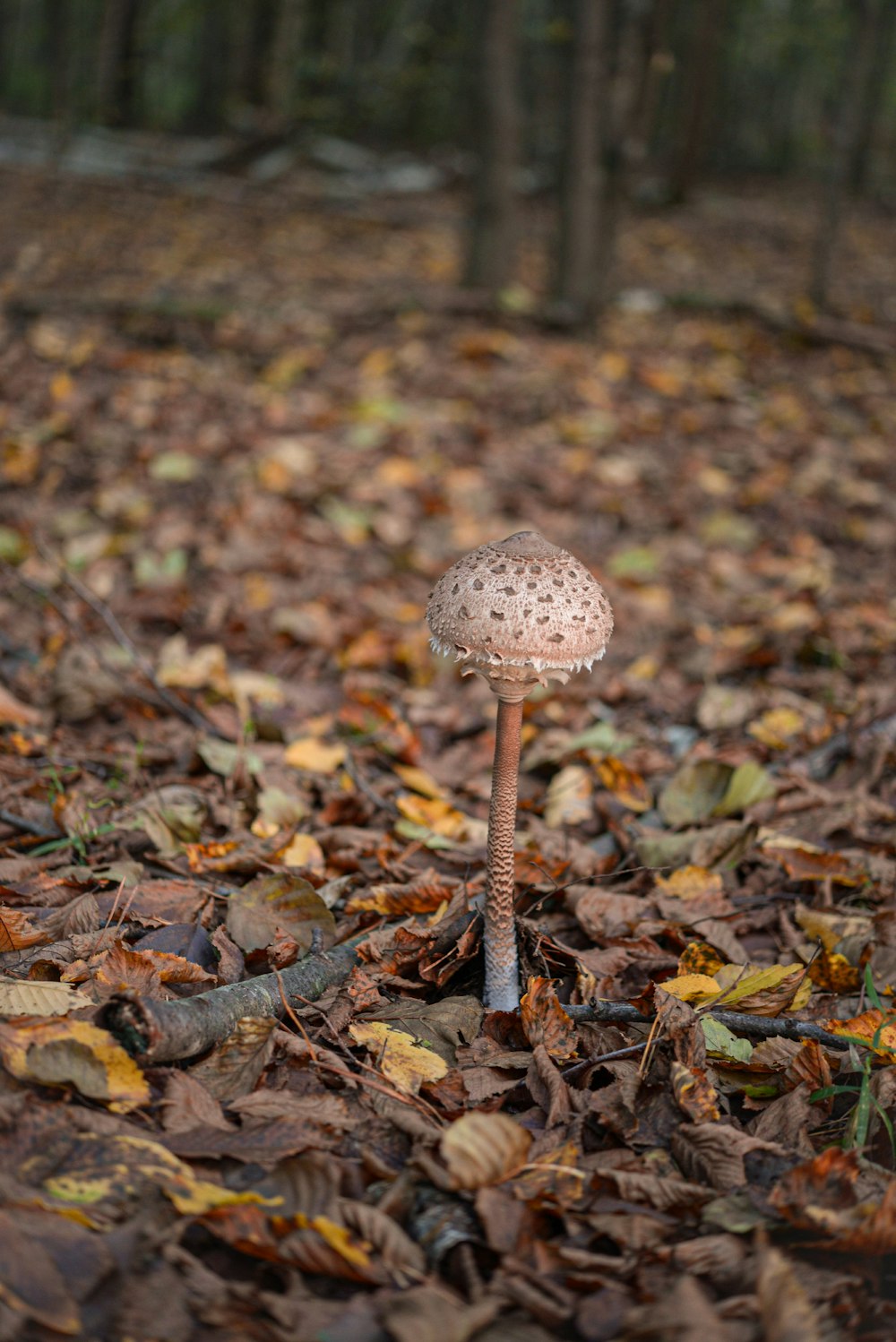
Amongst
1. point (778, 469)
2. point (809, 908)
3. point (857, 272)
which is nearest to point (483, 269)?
point (778, 469)

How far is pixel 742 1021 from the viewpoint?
8.13 feet

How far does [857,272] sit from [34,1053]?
13379 mm

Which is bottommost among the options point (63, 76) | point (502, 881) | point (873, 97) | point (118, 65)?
point (502, 881)

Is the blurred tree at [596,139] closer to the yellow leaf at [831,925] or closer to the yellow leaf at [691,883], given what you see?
the yellow leaf at [691,883]

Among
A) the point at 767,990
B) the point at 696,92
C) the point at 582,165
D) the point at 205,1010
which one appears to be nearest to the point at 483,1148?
the point at 205,1010

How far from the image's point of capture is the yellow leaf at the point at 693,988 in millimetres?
2537

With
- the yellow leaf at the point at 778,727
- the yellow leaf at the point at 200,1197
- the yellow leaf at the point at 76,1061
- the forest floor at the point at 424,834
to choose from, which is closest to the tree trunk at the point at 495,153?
the forest floor at the point at 424,834

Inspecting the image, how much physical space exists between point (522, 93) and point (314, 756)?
32.9 ft

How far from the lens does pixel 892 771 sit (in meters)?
3.89

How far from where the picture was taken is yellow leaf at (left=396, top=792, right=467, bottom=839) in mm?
3506

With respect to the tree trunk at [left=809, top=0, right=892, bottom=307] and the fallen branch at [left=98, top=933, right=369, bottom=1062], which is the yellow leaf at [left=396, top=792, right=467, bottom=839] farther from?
the tree trunk at [left=809, top=0, right=892, bottom=307]

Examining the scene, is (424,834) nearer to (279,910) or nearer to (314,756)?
(314,756)

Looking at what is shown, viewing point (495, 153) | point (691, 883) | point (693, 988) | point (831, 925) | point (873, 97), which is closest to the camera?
point (693, 988)

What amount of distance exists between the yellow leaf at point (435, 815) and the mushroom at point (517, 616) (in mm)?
1092
